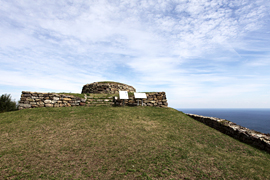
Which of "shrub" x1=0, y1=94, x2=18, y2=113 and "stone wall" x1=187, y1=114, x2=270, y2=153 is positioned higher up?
"shrub" x1=0, y1=94, x2=18, y2=113

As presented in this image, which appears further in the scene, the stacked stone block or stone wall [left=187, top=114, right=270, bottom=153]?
the stacked stone block

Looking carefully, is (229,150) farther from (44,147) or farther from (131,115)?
(44,147)

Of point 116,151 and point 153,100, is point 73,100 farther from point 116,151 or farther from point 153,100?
point 116,151

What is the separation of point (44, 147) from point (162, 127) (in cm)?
735

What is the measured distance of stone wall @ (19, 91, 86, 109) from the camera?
13602 mm

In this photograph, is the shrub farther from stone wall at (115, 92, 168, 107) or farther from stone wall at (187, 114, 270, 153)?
stone wall at (187, 114, 270, 153)

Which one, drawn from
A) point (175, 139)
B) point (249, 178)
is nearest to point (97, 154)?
point (175, 139)

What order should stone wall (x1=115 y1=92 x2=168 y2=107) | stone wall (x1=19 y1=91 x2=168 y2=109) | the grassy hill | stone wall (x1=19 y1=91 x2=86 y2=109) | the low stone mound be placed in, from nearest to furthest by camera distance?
the grassy hill, stone wall (x1=19 y1=91 x2=86 y2=109), stone wall (x1=19 y1=91 x2=168 y2=109), stone wall (x1=115 y1=92 x2=168 y2=107), the low stone mound

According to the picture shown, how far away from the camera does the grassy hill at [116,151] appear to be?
17.9 feet

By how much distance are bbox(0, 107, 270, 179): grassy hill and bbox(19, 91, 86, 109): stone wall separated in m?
2.78

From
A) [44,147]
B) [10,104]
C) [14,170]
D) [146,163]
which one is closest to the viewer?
[14,170]

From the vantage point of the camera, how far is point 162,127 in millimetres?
10117

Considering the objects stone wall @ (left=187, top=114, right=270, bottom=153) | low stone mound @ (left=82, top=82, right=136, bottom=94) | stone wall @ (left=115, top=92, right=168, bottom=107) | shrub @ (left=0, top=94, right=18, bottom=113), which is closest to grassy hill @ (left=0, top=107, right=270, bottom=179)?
stone wall @ (left=187, top=114, right=270, bottom=153)

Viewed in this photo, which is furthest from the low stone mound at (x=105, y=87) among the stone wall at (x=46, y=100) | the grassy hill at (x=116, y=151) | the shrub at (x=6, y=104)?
the grassy hill at (x=116, y=151)
